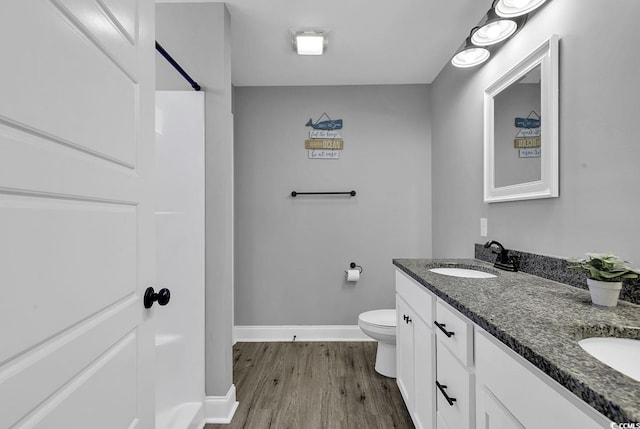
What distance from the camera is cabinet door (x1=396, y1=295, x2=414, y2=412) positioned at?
1.65 meters

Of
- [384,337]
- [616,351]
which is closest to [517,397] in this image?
[616,351]

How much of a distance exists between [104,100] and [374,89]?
2.56 m

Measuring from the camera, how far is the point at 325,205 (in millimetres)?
2863

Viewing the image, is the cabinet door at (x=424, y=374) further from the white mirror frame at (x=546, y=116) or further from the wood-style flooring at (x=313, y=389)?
the white mirror frame at (x=546, y=116)

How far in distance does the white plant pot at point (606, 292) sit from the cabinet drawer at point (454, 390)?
1.59 feet

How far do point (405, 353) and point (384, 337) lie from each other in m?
0.38

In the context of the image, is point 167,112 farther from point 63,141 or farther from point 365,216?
point 365,216

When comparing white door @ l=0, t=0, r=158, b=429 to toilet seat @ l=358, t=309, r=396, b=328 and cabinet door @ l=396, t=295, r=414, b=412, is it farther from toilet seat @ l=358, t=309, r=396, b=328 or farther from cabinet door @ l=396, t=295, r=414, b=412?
toilet seat @ l=358, t=309, r=396, b=328

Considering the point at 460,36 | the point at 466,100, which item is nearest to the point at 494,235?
the point at 466,100

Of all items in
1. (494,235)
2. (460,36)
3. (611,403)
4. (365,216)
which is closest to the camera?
(611,403)

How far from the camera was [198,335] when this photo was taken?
5.73 ft

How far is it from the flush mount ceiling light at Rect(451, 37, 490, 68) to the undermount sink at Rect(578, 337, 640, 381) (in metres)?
1.62

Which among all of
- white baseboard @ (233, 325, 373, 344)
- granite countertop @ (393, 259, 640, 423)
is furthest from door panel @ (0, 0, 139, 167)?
white baseboard @ (233, 325, 373, 344)

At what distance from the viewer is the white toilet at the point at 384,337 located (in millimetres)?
2115
